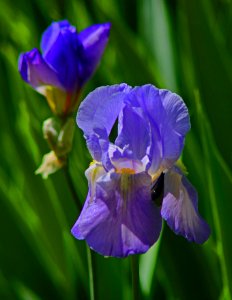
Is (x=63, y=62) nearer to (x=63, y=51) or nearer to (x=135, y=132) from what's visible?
(x=63, y=51)

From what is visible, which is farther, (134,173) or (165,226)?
(165,226)

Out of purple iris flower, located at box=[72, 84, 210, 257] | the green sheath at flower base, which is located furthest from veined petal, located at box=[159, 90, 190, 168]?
the green sheath at flower base

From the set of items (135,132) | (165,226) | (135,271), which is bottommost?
(165,226)

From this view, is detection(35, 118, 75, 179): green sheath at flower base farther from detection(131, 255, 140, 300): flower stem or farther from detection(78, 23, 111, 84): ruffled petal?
detection(131, 255, 140, 300): flower stem

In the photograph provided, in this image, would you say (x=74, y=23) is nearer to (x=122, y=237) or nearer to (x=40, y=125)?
(x=40, y=125)

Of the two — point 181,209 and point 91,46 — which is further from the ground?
point 91,46

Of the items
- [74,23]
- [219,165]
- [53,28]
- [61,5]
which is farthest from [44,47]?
[61,5]

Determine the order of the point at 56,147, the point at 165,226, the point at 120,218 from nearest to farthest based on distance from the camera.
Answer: the point at 120,218 < the point at 56,147 < the point at 165,226

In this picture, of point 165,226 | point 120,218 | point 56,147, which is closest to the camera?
point 120,218

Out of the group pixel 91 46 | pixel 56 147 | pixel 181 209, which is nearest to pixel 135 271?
pixel 181 209
